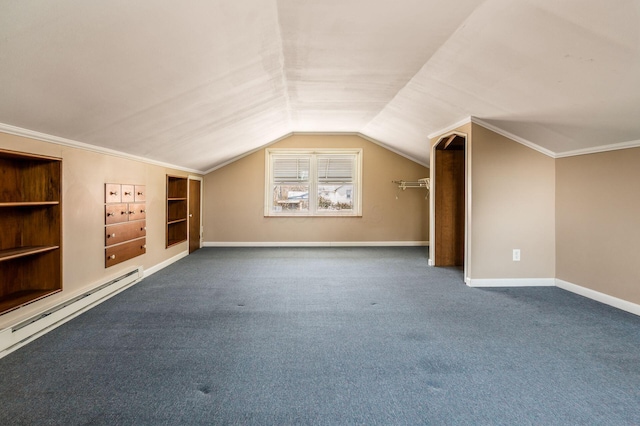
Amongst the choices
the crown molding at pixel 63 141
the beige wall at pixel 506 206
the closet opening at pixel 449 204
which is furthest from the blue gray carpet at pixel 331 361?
the crown molding at pixel 63 141

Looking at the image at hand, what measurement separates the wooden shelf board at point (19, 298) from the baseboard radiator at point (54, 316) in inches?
5.2

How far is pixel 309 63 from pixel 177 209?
405 centimetres

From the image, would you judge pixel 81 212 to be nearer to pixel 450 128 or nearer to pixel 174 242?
pixel 174 242

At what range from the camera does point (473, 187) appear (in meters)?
4.00

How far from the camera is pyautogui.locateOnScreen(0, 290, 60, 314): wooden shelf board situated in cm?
237

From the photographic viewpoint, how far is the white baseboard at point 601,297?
10.2 feet

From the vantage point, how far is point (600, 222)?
3.45 m

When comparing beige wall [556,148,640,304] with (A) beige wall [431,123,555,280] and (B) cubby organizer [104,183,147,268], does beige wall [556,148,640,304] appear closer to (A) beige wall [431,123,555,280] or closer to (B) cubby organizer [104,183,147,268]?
(A) beige wall [431,123,555,280]

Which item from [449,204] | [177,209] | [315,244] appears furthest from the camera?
[315,244]

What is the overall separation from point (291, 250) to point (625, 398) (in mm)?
5262

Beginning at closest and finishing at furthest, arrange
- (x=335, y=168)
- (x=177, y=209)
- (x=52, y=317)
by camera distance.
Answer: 1. (x=52, y=317)
2. (x=177, y=209)
3. (x=335, y=168)

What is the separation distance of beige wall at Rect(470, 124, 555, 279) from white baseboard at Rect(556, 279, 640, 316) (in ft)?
1.17

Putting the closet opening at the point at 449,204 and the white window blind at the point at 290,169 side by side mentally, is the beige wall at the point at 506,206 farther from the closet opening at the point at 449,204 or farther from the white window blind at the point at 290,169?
the white window blind at the point at 290,169

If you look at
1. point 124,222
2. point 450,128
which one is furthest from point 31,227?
point 450,128
